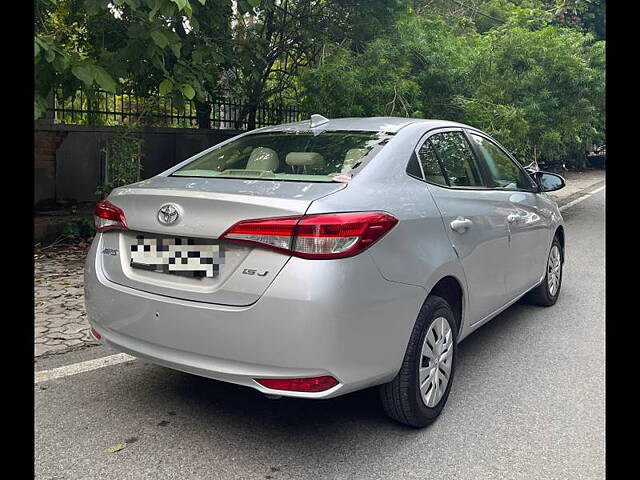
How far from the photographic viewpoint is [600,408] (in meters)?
3.60

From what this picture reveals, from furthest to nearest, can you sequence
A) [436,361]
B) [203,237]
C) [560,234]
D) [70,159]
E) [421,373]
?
[70,159], [560,234], [436,361], [421,373], [203,237]

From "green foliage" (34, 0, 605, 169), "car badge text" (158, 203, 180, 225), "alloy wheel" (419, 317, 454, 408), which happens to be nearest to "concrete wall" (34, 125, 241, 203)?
"green foliage" (34, 0, 605, 169)

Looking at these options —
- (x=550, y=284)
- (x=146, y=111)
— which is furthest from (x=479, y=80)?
(x=550, y=284)

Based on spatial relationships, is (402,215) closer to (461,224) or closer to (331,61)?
(461,224)

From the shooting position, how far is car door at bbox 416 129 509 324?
3.61 metres

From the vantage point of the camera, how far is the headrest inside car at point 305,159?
3441mm

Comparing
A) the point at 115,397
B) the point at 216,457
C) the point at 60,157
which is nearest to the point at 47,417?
the point at 115,397

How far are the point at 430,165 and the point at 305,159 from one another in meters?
0.73

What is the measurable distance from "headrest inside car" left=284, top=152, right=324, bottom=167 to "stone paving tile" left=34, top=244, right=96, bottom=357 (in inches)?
82.8

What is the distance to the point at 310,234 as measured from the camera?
2711 mm

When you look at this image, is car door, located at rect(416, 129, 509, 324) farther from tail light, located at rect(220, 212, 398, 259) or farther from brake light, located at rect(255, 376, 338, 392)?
brake light, located at rect(255, 376, 338, 392)

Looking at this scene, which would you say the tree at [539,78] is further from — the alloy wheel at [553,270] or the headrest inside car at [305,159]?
the headrest inside car at [305,159]

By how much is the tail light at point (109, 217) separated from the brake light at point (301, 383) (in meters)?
1.07

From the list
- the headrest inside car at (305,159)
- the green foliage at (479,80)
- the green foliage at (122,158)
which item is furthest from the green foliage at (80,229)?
the headrest inside car at (305,159)
